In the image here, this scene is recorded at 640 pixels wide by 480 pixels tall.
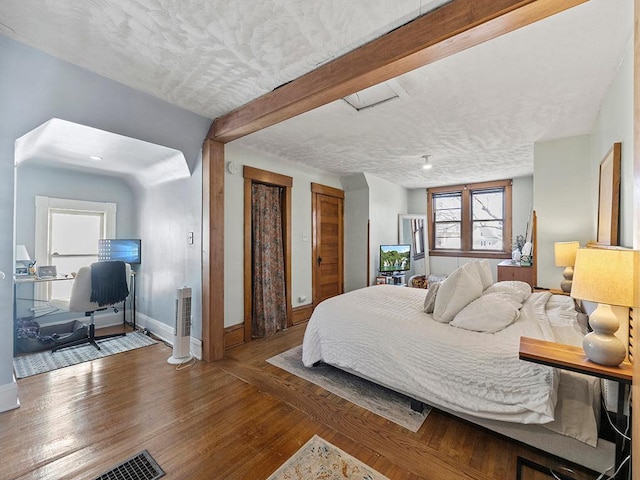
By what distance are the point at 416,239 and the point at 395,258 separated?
0.94 meters

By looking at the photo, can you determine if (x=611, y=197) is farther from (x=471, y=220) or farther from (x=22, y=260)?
(x=22, y=260)

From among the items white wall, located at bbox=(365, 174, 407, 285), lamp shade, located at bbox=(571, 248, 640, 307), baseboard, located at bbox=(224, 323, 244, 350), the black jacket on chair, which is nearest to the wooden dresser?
white wall, located at bbox=(365, 174, 407, 285)

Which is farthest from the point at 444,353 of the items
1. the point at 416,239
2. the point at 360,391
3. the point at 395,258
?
the point at 416,239

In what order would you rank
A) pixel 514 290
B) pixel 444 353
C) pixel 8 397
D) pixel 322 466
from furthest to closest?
pixel 514 290, pixel 8 397, pixel 444 353, pixel 322 466

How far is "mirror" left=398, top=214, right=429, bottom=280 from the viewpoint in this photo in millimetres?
5988

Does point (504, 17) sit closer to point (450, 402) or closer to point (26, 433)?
point (450, 402)

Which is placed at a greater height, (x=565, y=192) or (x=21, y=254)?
(x=565, y=192)


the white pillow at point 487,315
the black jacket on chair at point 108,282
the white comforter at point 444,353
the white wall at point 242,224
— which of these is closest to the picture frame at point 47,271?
the black jacket on chair at point 108,282

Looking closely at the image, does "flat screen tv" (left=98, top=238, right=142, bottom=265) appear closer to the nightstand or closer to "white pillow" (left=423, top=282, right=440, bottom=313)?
"white pillow" (left=423, top=282, right=440, bottom=313)

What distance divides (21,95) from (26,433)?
2.28 metres

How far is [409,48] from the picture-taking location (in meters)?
1.48

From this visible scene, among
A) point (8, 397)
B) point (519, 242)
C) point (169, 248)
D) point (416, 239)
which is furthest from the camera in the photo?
point (416, 239)

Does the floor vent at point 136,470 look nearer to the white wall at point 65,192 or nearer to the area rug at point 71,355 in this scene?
the area rug at point 71,355

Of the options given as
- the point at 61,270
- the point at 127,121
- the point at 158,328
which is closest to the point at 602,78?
the point at 127,121
